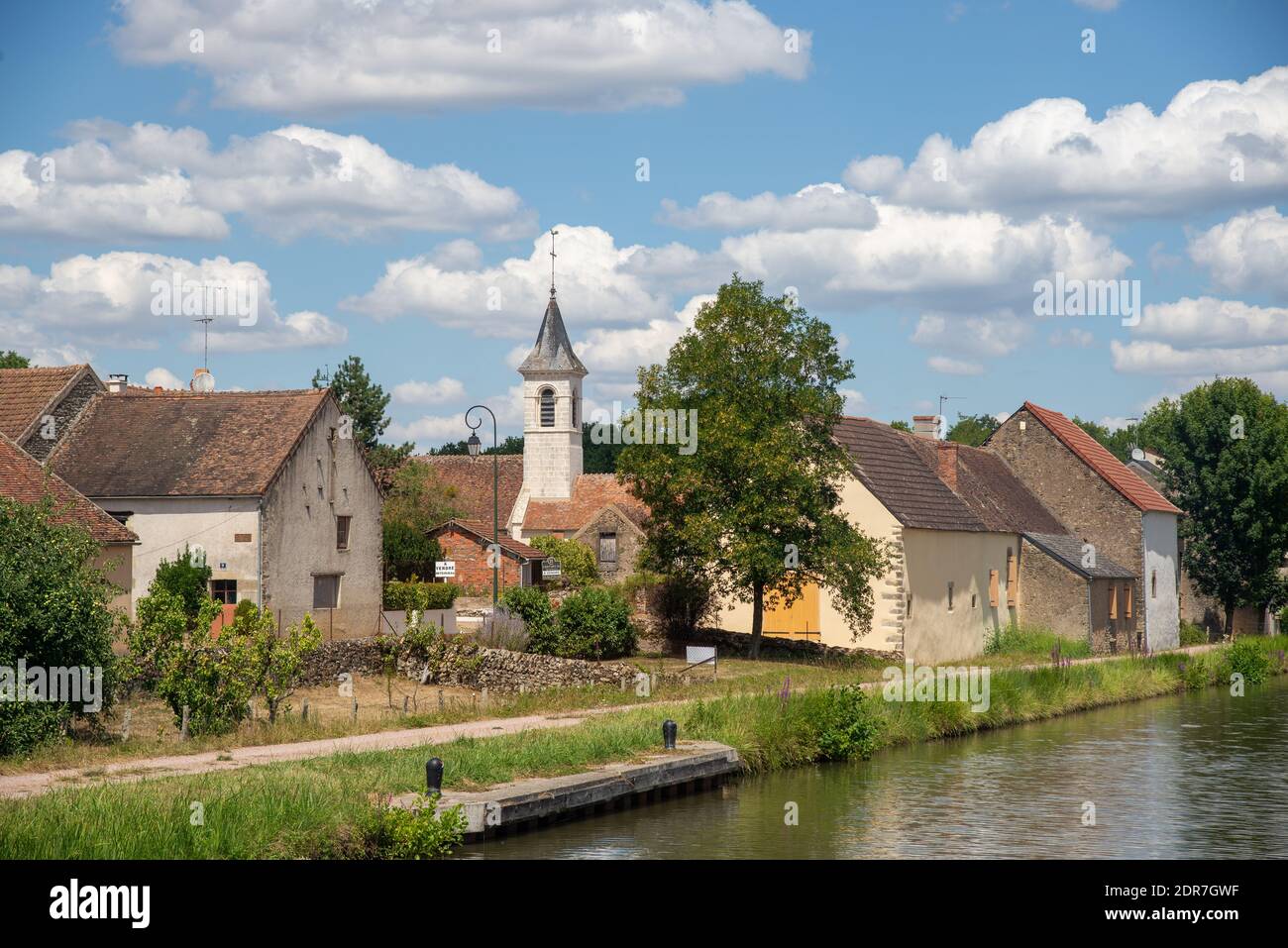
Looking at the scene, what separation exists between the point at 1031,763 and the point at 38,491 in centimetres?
2111

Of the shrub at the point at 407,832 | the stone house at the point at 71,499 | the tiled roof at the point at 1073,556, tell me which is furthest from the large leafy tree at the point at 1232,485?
the shrub at the point at 407,832

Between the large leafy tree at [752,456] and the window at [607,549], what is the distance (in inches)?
859

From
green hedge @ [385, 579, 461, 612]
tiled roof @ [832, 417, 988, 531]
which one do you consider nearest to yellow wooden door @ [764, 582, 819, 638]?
tiled roof @ [832, 417, 988, 531]

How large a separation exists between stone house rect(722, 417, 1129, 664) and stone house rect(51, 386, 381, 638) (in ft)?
36.9


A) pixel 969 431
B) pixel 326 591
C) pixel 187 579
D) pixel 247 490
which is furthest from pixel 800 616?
pixel 969 431

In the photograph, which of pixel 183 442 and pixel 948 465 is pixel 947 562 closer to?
pixel 948 465

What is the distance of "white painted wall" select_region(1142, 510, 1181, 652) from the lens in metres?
49.1

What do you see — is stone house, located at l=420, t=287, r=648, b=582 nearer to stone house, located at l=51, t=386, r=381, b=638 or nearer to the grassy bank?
stone house, located at l=51, t=386, r=381, b=638

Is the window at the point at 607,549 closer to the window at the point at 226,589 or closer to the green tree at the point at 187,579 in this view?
the window at the point at 226,589

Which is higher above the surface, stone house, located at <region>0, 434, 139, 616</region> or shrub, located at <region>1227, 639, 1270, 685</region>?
stone house, located at <region>0, 434, 139, 616</region>

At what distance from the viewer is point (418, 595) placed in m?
45.6

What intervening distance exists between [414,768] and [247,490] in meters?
21.2
